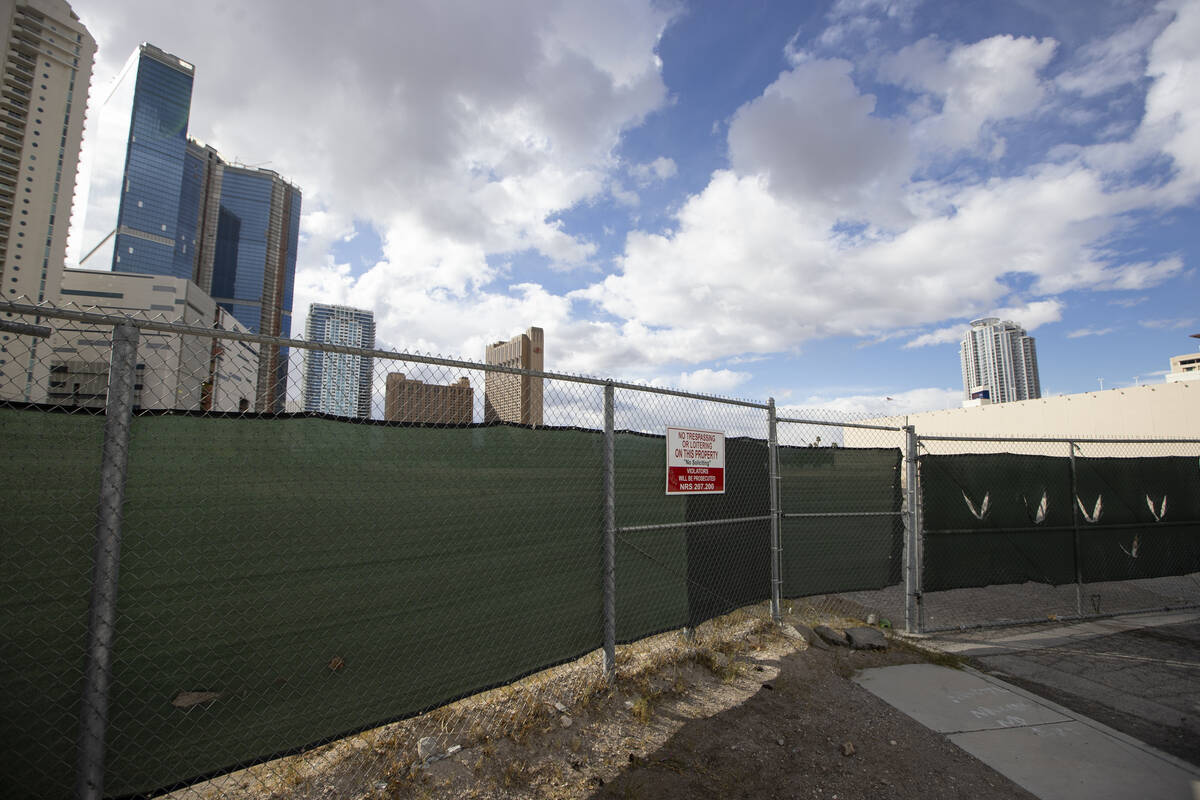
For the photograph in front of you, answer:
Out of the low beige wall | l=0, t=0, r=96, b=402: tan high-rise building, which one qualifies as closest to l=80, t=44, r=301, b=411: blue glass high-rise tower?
l=0, t=0, r=96, b=402: tan high-rise building

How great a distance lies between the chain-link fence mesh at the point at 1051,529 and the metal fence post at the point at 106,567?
7075mm

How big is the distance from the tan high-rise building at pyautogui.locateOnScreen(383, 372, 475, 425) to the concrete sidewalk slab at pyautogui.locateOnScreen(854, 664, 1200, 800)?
13.5 ft

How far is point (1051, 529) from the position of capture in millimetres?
6961

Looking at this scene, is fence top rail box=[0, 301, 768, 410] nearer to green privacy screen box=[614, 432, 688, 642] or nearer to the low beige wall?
green privacy screen box=[614, 432, 688, 642]

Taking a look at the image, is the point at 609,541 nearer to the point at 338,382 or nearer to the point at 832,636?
the point at 338,382

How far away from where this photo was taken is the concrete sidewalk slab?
3.40 metres

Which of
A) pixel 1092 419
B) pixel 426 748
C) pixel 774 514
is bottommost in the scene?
pixel 426 748

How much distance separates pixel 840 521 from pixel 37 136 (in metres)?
112

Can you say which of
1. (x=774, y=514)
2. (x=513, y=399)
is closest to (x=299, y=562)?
(x=513, y=399)

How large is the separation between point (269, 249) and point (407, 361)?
7926 inches

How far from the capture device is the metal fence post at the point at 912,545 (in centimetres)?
626

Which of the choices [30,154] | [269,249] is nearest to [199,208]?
[269,249]

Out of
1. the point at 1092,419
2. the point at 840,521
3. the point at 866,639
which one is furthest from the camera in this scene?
the point at 1092,419

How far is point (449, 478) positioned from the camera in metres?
3.57
